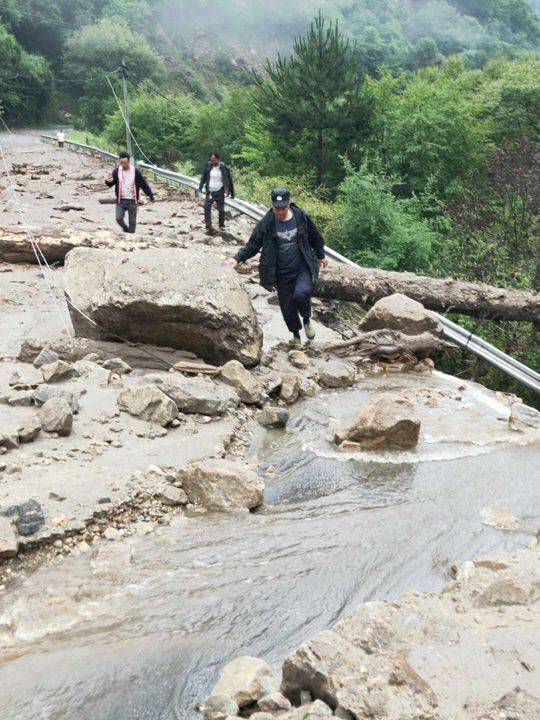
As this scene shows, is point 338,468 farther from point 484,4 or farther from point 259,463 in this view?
point 484,4

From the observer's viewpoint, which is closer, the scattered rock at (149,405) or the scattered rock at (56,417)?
the scattered rock at (56,417)

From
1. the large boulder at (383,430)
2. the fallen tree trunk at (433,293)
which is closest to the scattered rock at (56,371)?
the large boulder at (383,430)

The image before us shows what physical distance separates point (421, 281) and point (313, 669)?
8485 millimetres

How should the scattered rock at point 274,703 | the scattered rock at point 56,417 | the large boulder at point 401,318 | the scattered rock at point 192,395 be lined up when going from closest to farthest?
the scattered rock at point 274,703 < the scattered rock at point 56,417 < the scattered rock at point 192,395 < the large boulder at point 401,318

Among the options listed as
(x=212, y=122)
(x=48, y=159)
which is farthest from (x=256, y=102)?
(x=212, y=122)

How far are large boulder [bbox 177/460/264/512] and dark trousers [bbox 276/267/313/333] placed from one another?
3306 millimetres

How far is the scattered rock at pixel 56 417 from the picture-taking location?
516 centimetres

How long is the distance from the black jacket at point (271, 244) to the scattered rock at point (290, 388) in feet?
3.99

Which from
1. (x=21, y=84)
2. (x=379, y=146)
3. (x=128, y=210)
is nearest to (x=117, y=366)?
(x=128, y=210)

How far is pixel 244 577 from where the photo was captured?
392 cm

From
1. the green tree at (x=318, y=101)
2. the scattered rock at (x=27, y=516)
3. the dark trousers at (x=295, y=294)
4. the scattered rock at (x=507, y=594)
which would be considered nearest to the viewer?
the scattered rock at (x=507, y=594)

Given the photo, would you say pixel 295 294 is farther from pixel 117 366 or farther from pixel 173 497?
pixel 173 497

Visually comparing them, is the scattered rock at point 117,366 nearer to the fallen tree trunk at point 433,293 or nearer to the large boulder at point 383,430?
the large boulder at point 383,430

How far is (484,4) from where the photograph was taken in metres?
115
